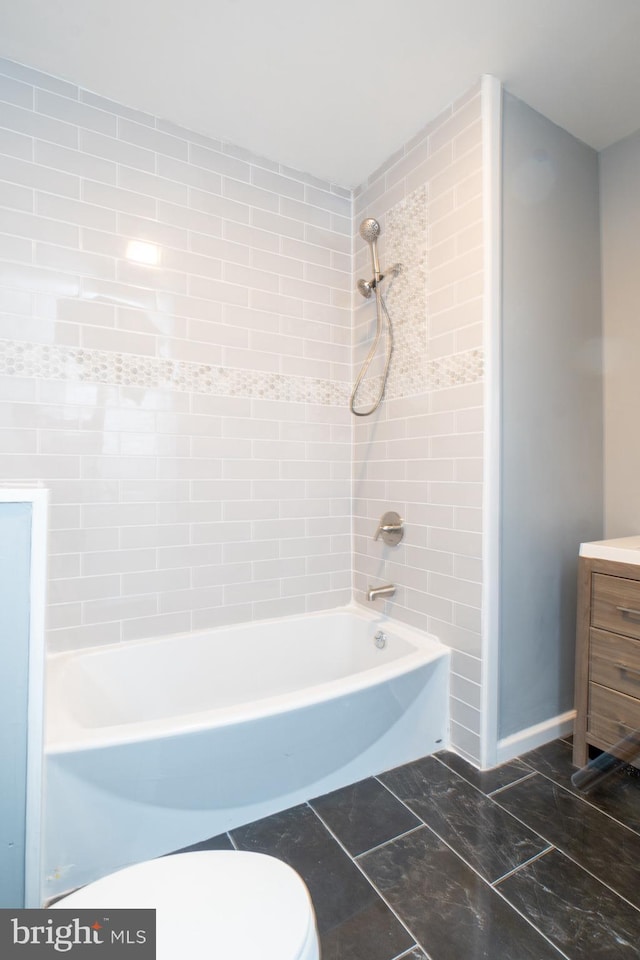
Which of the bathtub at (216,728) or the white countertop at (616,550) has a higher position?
the white countertop at (616,550)

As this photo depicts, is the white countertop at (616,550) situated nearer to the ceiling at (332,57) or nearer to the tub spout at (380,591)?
the tub spout at (380,591)

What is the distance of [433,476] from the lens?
1912mm

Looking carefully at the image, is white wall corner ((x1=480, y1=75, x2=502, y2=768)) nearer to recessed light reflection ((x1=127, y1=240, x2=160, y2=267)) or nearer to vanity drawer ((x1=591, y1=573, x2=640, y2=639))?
vanity drawer ((x1=591, y1=573, x2=640, y2=639))

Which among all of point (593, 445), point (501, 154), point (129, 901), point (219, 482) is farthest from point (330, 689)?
point (501, 154)

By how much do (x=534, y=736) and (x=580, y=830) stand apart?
43 cm

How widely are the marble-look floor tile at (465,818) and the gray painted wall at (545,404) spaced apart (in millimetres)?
306

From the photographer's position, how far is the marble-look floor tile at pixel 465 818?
1293mm

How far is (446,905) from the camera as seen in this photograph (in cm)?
115

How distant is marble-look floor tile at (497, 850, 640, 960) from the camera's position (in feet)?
3.42

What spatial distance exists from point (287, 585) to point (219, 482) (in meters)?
0.61

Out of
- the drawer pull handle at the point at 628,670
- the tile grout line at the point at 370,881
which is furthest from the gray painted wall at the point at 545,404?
the tile grout line at the point at 370,881

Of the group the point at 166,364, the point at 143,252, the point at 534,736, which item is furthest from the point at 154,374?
the point at 534,736

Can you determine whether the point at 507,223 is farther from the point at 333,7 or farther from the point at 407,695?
the point at 407,695

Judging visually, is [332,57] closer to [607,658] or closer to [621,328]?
[621,328]
